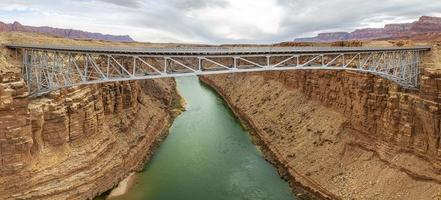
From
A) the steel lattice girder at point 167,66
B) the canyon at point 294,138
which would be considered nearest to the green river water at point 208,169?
the canyon at point 294,138

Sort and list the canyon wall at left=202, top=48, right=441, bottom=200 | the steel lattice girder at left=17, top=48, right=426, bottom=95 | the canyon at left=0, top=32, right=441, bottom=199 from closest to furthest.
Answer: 1. the canyon at left=0, top=32, right=441, bottom=199
2. the steel lattice girder at left=17, top=48, right=426, bottom=95
3. the canyon wall at left=202, top=48, right=441, bottom=200

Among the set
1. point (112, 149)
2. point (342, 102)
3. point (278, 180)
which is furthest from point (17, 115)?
point (342, 102)

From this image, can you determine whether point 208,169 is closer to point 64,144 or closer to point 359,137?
point 64,144

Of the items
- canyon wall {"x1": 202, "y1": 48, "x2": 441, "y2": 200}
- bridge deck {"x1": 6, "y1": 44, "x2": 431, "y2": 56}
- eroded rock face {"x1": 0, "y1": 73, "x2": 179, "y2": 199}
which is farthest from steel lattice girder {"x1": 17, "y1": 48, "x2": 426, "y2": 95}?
eroded rock face {"x1": 0, "y1": 73, "x2": 179, "y2": 199}

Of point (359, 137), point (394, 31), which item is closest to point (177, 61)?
point (359, 137)

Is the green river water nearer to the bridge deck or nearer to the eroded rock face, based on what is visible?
the eroded rock face
